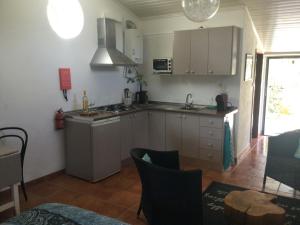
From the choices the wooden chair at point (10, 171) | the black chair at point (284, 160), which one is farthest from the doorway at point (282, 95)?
the wooden chair at point (10, 171)

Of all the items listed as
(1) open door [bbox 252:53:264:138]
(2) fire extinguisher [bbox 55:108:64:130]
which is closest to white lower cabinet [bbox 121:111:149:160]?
(2) fire extinguisher [bbox 55:108:64:130]

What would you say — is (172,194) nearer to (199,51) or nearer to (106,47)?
(199,51)

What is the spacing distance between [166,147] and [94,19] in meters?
2.43

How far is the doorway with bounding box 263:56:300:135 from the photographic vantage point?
6117 millimetres

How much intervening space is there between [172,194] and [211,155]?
6.76ft

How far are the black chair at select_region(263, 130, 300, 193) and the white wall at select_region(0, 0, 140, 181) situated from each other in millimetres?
2812

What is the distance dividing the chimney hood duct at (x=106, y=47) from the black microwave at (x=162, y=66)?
632 millimetres

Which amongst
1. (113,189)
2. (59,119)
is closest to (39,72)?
(59,119)

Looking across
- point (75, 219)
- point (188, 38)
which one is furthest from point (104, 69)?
point (75, 219)

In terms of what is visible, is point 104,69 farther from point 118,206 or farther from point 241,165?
point 241,165

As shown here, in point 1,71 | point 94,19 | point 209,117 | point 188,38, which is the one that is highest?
point 94,19

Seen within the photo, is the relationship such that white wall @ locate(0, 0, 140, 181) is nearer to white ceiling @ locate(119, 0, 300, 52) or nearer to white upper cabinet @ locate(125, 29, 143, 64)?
white upper cabinet @ locate(125, 29, 143, 64)

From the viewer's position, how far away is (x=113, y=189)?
11.8ft

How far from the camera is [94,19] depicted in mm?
4324
